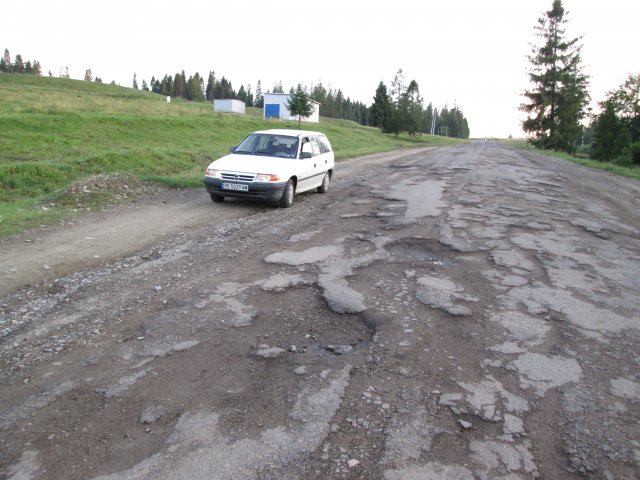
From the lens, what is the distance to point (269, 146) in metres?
10.7

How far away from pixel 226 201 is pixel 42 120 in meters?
13.1

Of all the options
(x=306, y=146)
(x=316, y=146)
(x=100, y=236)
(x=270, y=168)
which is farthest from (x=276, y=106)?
(x=100, y=236)

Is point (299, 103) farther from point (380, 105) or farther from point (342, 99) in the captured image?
point (342, 99)

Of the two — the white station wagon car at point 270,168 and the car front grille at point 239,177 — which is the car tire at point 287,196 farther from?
the car front grille at point 239,177

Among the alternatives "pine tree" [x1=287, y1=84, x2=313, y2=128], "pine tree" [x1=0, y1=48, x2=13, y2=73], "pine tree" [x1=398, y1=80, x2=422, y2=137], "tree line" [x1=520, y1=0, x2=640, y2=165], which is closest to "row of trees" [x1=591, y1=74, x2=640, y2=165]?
"tree line" [x1=520, y1=0, x2=640, y2=165]

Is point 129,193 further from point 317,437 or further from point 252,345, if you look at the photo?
point 317,437

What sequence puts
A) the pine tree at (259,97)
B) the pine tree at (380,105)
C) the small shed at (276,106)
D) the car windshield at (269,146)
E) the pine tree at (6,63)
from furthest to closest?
the pine tree at (259,97) < the pine tree at (6,63) < the pine tree at (380,105) < the small shed at (276,106) < the car windshield at (269,146)

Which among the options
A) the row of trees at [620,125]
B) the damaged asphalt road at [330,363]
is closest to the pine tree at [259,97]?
the row of trees at [620,125]

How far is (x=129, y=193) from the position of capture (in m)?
10.4

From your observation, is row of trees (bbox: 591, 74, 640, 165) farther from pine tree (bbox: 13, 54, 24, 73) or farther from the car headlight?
pine tree (bbox: 13, 54, 24, 73)

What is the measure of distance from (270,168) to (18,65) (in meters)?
128

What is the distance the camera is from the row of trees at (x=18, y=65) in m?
108

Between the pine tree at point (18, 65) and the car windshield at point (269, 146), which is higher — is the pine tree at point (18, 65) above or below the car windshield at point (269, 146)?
above

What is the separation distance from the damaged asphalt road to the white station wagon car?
9.53ft
